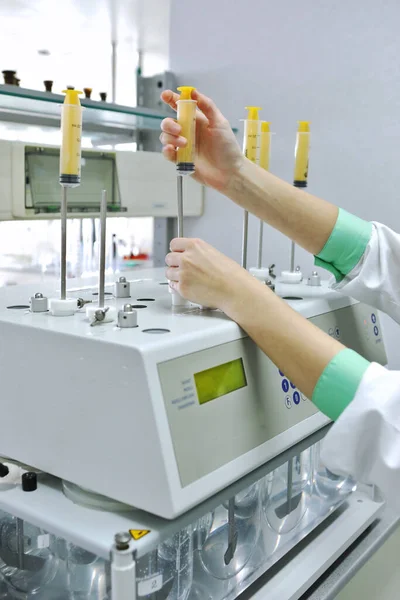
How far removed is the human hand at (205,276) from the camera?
92 cm

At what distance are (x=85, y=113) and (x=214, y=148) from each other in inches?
17.7

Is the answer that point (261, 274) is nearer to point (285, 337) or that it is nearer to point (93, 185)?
point (285, 337)

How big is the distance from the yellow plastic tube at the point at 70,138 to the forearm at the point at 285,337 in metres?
0.32

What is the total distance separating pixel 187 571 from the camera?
950mm

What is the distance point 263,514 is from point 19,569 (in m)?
0.43

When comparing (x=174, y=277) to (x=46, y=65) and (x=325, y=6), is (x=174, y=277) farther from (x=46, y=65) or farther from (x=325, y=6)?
(x=46, y=65)

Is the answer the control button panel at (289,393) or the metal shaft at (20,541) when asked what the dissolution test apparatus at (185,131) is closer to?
the control button panel at (289,393)

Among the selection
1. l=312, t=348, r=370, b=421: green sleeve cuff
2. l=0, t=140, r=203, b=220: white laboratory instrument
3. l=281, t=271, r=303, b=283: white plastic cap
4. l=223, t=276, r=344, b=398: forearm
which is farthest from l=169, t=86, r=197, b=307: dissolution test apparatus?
l=0, t=140, r=203, b=220: white laboratory instrument

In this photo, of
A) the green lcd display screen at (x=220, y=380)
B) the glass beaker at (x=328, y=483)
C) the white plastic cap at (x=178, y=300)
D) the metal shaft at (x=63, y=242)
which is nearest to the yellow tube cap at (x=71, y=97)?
the metal shaft at (x=63, y=242)

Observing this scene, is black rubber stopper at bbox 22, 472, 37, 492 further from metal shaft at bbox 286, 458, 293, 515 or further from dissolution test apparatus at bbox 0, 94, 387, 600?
metal shaft at bbox 286, 458, 293, 515

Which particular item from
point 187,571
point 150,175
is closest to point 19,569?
point 187,571

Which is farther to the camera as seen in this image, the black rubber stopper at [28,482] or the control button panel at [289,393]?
the control button panel at [289,393]

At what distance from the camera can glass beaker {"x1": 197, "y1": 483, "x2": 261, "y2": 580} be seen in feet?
3.20

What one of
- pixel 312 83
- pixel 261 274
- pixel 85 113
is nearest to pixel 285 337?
pixel 261 274
